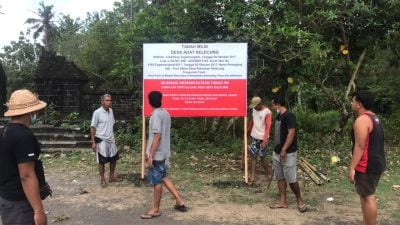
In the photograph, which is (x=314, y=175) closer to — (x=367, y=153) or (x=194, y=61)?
(x=194, y=61)

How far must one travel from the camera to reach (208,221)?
19.6 ft

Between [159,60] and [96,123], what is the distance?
1566mm

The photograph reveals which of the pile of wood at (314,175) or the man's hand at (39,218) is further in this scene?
the pile of wood at (314,175)

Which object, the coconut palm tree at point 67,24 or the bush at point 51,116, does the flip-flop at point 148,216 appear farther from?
the coconut palm tree at point 67,24

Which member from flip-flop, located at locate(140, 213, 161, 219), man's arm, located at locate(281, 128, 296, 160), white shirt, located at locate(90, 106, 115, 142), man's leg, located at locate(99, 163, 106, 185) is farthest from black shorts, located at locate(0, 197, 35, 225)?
white shirt, located at locate(90, 106, 115, 142)

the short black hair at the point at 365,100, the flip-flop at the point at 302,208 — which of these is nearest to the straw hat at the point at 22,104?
the short black hair at the point at 365,100

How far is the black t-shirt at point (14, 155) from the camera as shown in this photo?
3204 millimetres

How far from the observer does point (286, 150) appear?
6289 mm

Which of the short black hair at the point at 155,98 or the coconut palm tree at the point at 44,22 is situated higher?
the coconut palm tree at the point at 44,22

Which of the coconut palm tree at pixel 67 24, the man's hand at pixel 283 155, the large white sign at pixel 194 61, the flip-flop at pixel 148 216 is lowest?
the flip-flop at pixel 148 216

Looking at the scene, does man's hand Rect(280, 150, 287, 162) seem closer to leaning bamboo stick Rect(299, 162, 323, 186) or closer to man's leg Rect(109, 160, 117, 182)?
leaning bamboo stick Rect(299, 162, 323, 186)

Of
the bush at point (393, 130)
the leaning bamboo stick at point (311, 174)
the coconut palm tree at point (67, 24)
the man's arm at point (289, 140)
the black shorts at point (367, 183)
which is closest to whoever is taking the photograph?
the black shorts at point (367, 183)

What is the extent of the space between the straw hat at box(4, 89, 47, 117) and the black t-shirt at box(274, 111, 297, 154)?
370 centimetres

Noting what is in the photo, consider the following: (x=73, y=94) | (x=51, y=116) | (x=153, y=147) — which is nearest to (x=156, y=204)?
(x=153, y=147)
